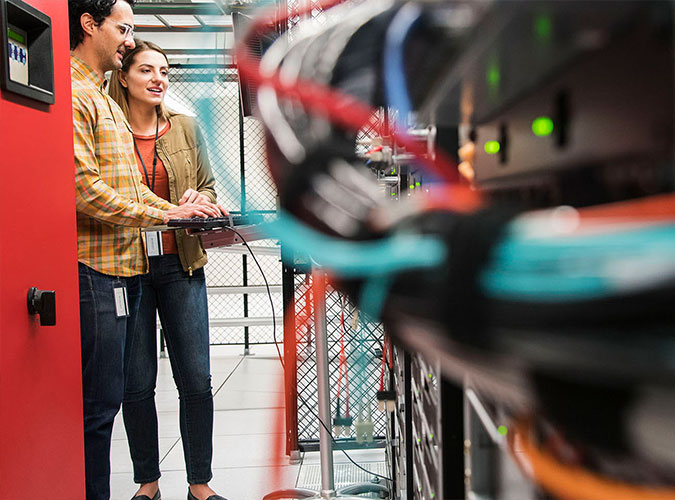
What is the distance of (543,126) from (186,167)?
72.2 inches

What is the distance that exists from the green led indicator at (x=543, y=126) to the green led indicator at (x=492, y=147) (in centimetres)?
9

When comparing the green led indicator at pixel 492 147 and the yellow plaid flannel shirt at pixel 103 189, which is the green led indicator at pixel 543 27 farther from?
the yellow plaid flannel shirt at pixel 103 189

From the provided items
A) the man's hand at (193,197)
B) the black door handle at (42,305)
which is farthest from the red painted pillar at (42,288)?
the man's hand at (193,197)

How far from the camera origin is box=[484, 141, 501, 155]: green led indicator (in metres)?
0.59

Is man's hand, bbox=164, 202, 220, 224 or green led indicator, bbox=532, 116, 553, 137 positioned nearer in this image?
green led indicator, bbox=532, 116, 553, 137

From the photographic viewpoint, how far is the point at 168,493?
2.33 metres

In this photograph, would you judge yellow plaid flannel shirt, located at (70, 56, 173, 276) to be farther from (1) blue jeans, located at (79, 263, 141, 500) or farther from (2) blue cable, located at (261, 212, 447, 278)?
(2) blue cable, located at (261, 212, 447, 278)

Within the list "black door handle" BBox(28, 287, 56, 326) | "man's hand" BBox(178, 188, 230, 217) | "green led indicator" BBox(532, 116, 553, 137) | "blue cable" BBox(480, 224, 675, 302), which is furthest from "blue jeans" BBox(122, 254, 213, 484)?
"blue cable" BBox(480, 224, 675, 302)

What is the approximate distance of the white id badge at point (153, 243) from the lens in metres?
1.94

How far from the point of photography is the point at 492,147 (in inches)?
23.6

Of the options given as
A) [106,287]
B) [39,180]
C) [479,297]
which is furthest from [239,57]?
[106,287]

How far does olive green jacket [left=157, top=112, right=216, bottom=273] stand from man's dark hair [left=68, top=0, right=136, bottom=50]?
0.45 m

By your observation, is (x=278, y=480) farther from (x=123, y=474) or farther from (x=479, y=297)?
(x=479, y=297)

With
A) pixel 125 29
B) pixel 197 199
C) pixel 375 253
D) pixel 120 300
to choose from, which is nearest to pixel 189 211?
pixel 197 199
